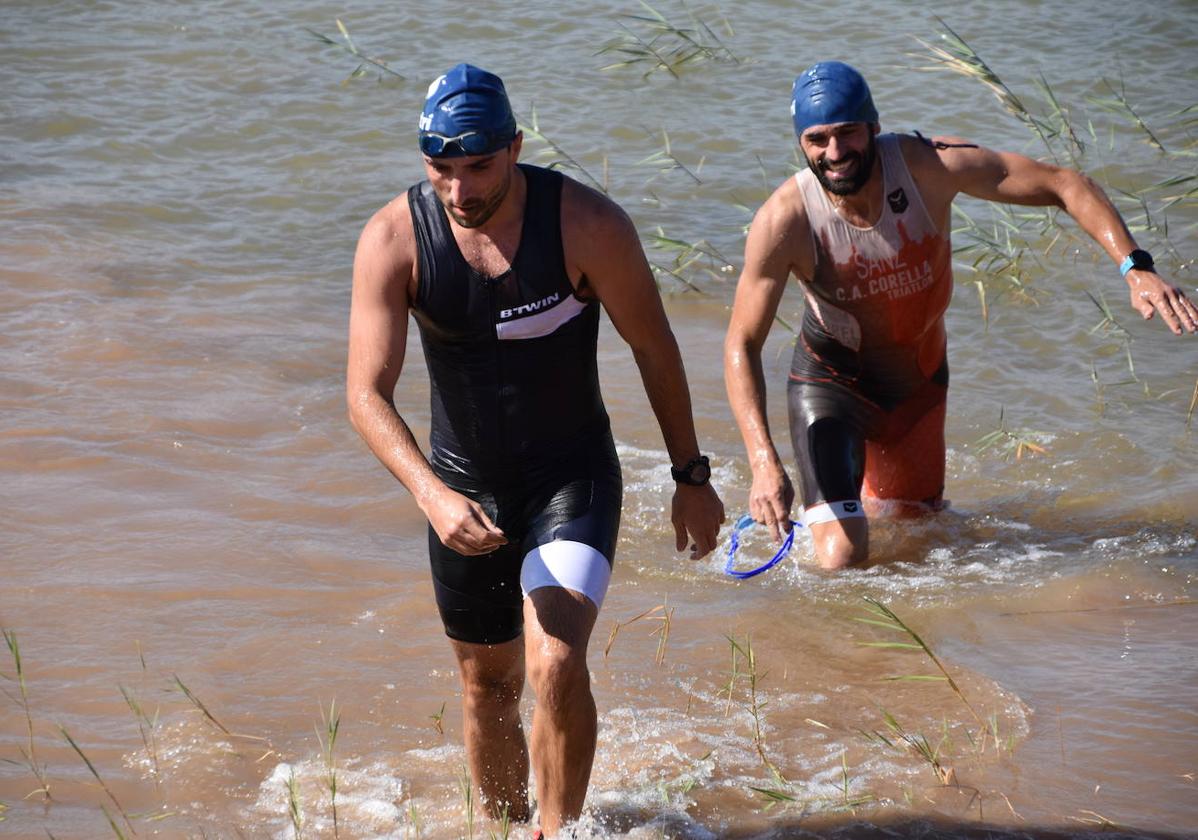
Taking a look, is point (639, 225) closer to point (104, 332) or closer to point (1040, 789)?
point (104, 332)

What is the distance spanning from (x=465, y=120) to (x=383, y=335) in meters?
0.56

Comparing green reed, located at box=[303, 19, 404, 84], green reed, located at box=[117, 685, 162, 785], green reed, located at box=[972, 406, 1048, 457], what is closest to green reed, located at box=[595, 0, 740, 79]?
green reed, located at box=[303, 19, 404, 84]

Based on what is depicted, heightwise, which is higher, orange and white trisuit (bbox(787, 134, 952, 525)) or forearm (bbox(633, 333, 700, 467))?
forearm (bbox(633, 333, 700, 467))

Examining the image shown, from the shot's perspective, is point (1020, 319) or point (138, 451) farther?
point (1020, 319)

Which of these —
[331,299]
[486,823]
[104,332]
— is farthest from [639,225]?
[486,823]

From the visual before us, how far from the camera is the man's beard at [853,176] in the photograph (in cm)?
533

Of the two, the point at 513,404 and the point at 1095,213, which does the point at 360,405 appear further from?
the point at 1095,213

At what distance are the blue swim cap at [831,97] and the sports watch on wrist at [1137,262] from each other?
1025 mm

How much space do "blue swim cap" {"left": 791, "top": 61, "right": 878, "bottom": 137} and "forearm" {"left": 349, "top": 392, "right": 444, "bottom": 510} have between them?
7.29ft

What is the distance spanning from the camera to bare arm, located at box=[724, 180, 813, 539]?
15.5 ft

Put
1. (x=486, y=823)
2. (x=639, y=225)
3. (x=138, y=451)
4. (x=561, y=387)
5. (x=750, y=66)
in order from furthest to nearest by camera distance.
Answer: (x=750, y=66), (x=639, y=225), (x=138, y=451), (x=486, y=823), (x=561, y=387)

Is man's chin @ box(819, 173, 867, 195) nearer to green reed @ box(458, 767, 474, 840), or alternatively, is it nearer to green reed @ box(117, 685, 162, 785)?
green reed @ box(458, 767, 474, 840)

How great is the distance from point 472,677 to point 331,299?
17.8 feet

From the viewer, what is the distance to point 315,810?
432 cm
